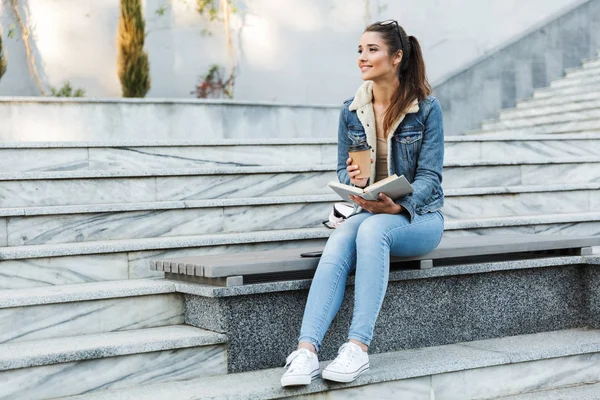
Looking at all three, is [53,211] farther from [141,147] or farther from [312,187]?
[312,187]

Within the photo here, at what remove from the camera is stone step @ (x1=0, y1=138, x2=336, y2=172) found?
4.91m

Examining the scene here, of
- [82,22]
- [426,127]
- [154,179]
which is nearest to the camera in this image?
[426,127]

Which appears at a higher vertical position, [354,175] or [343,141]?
[343,141]

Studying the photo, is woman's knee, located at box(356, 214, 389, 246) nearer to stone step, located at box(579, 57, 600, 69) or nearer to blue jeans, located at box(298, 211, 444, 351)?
blue jeans, located at box(298, 211, 444, 351)

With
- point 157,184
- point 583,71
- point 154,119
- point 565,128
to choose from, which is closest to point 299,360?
point 157,184

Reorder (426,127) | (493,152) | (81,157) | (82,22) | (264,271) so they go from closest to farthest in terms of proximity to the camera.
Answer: (264,271)
(426,127)
(81,157)
(493,152)
(82,22)

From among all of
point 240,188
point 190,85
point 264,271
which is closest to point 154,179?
point 240,188

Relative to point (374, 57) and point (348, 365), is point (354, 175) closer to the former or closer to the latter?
point (374, 57)

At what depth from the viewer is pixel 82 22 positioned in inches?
309

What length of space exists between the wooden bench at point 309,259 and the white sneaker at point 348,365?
0.43m

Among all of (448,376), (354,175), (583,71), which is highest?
(583,71)

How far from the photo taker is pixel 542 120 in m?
8.22

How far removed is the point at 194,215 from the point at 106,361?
1.39m

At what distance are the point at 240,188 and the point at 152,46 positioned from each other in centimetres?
371
